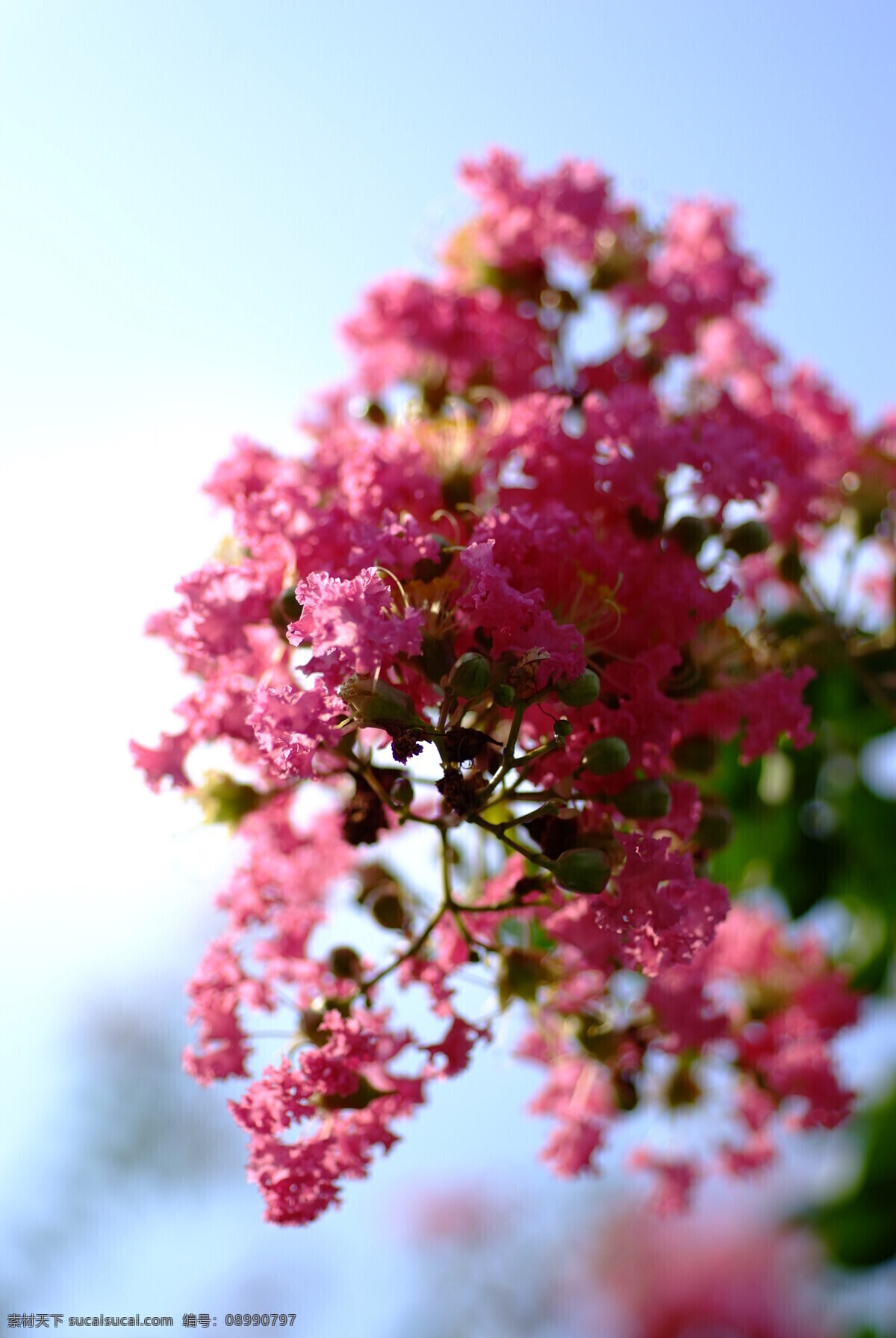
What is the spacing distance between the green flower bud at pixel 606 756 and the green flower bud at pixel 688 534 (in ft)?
1.00

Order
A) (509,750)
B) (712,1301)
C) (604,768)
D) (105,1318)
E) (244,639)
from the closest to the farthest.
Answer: (509,750)
(604,768)
(244,639)
(105,1318)
(712,1301)

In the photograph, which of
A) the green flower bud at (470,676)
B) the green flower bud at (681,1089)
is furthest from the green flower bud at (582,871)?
the green flower bud at (681,1089)

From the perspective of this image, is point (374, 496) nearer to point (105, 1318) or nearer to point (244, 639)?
point (244, 639)

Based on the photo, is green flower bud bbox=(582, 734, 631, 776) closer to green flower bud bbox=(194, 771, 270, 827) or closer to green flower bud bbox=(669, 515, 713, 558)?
green flower bud bbox=(669, 515, 713, 558)

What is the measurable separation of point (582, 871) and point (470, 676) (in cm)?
22

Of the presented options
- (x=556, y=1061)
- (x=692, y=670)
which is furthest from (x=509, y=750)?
(x=556, y=1061)

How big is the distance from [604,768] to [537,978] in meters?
0.38

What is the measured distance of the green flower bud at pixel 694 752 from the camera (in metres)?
1.40

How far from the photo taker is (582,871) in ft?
3.70

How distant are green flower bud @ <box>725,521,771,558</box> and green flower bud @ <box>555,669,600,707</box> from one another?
0.48 meters

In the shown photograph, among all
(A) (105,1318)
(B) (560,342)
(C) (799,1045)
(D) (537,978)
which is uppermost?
(B) (560,342)

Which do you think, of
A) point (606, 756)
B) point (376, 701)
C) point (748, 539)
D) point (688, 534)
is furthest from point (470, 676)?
point (748, 539)

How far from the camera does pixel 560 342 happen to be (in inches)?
80.7

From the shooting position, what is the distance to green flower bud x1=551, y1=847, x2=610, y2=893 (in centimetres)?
113
